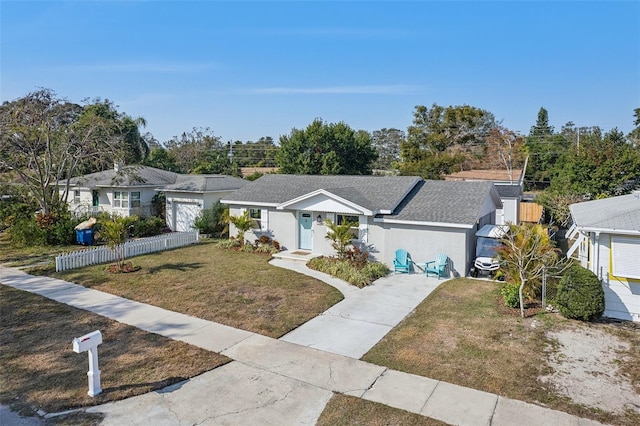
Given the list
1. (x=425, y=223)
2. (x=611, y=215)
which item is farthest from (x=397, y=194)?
(x=611, y=215)

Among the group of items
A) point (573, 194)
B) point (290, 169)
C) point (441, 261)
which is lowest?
point (441, 261)

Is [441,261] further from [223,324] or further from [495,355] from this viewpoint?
[223,324]

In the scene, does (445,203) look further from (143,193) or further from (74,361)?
(143,193)

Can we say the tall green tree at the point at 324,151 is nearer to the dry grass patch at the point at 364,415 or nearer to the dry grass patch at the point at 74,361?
the dry grass patch at the point at 74,361

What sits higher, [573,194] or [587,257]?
[573,194]

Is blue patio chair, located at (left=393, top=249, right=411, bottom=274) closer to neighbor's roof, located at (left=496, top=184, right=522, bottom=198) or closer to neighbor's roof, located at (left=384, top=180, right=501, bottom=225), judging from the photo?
neighbor's roof, located at (left=384, top=180, right=501, bottom=225)

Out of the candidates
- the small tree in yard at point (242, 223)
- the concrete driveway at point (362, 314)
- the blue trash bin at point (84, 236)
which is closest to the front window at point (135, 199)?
the blue trash bin at point (84, 236)

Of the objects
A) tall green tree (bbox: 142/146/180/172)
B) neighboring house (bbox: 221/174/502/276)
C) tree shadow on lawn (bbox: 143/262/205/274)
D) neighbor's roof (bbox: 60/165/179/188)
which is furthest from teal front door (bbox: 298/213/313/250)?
tall green tree (bbox: 142/146/180/172)

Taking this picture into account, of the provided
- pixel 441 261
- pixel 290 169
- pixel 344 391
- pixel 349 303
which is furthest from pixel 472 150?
pixel 344 391
